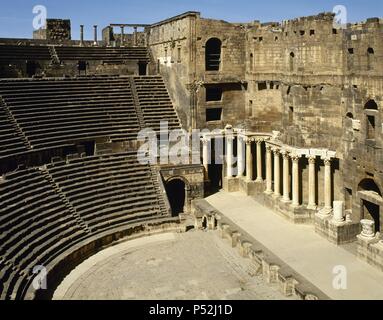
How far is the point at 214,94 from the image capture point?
3105cm

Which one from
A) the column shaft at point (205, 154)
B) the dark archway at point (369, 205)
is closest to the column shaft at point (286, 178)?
the dark archway at point (369, 205)

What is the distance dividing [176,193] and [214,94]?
6.93 meters

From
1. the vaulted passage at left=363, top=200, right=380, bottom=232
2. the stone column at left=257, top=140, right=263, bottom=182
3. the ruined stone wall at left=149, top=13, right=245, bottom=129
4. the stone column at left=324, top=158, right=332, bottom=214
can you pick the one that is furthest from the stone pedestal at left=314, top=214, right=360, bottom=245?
the ruined stone wall at left=149, top=13, right=245, bottom=129

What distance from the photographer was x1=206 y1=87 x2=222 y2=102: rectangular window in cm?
3077

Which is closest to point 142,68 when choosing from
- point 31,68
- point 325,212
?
point 31,68

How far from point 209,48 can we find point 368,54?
11565 mm

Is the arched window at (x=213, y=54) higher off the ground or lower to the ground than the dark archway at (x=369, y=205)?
higher

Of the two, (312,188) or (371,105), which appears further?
(312,188)

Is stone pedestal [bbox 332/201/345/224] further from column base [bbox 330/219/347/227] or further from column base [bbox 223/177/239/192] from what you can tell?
column base [bbox 223/177/239/192]

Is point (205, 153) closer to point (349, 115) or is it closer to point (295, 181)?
point (295, 181)

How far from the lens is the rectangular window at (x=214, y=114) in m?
31.0

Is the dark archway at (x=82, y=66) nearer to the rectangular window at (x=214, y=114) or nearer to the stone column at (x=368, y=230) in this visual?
the rectangular window at (x=214, y=114)

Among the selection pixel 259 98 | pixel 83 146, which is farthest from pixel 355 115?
pixel 83 146

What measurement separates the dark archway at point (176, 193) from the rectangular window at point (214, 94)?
5.88 meters
